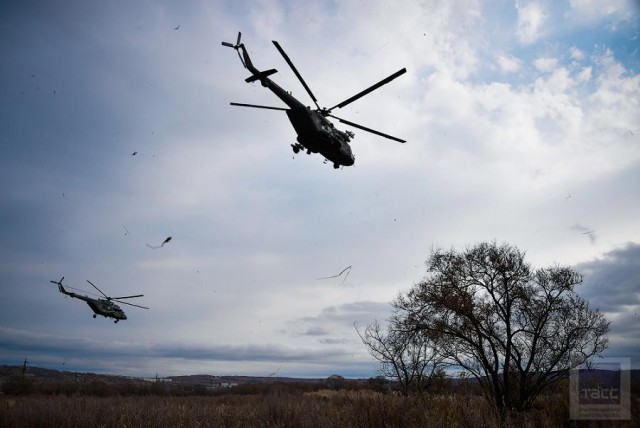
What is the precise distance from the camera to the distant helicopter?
852cm

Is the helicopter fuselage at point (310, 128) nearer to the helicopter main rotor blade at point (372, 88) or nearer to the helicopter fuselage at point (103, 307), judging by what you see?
the helicopter main rotor blade at point (372, 88)

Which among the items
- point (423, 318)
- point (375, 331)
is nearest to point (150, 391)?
point (375, 331)

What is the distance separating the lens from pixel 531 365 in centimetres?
1830

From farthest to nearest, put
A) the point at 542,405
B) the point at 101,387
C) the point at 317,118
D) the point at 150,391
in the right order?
the point at 150,391 < the point at 101,387 < the point at 542,405 < the point at 317,118

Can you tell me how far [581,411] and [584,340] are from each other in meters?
4.22

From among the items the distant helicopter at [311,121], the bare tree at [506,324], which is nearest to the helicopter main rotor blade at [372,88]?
the distant helicopter at [311,121]

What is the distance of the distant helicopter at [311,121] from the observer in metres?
8.52

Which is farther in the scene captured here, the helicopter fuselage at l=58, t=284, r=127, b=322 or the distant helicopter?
the helicopter fuselage at l=58, t=284, r=127, b=322

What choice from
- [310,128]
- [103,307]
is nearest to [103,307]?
[103,307]

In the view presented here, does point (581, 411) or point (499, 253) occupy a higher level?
point (499, 253)

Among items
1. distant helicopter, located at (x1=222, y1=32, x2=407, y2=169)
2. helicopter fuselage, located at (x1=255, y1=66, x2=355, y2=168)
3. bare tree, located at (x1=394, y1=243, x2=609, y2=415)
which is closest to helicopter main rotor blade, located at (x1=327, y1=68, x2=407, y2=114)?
distant helicopter, located at (x1=222, y1=32, x2=407, y2=169)

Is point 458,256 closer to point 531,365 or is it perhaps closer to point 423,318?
point 423,318

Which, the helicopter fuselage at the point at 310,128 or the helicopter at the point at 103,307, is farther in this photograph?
the helicopter at the point at 103,307

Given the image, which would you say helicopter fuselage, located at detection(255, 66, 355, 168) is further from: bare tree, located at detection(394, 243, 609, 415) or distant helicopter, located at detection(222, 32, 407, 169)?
bare tree, located at detection(394, 243, 609, 415)
